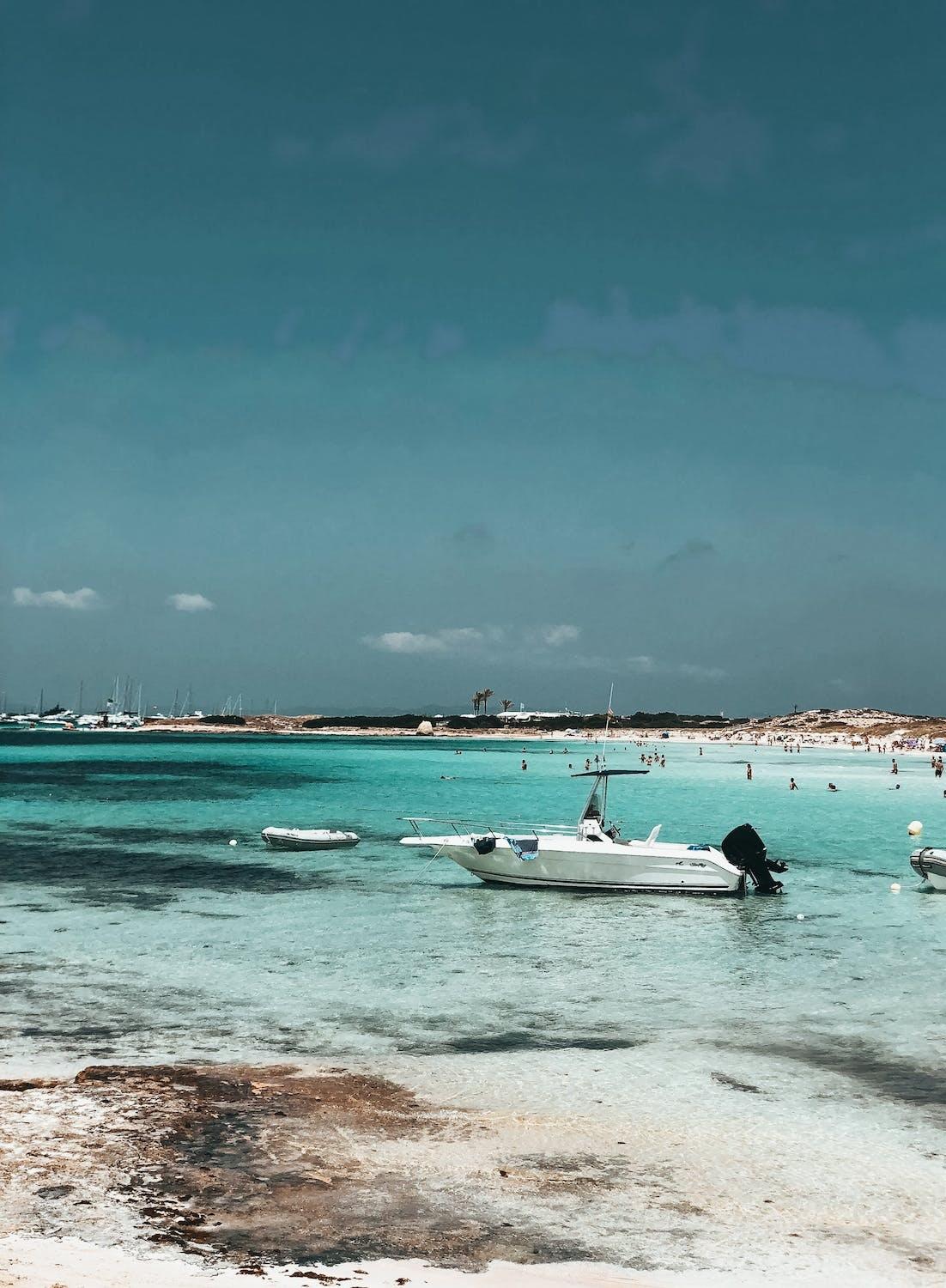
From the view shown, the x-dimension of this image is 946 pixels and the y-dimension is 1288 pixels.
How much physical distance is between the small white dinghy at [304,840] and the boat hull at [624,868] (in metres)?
12.2

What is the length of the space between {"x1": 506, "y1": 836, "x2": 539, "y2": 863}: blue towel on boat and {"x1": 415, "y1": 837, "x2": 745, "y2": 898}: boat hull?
0.13 feet

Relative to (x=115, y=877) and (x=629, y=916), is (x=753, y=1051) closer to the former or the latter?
(x=629, y=916)

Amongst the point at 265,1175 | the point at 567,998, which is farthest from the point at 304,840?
the point at 265,1175

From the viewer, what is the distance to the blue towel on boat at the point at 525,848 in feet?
108

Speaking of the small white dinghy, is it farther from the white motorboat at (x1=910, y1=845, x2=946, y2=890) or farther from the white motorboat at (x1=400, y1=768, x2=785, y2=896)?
the white motorboat at (x1=910, y1=845, x2=946, y2=890)

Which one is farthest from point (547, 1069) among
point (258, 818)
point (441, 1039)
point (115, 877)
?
point (258, 818)

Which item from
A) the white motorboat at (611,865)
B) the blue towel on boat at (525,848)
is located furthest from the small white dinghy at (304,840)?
the blue towel on boat at (525,848)

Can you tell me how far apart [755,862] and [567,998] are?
14710 mm

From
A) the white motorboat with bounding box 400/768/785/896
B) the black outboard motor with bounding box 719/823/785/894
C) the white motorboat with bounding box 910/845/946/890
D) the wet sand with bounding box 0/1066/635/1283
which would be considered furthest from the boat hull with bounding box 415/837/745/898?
the wet sand with bounding box 0/1066/635/1283

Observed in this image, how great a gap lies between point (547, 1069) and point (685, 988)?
662 cm

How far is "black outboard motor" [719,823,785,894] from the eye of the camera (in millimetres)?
33469

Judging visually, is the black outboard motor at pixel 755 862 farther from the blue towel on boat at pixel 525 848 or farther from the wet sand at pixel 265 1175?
the wet sand at pixel 265 1175

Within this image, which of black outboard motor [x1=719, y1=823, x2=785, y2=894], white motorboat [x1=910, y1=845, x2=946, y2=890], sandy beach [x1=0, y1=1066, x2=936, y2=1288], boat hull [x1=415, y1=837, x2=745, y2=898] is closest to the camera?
sandy beach [x1=0, y1=1066, x2=936, y2=1288]

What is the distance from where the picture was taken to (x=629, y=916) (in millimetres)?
29672
